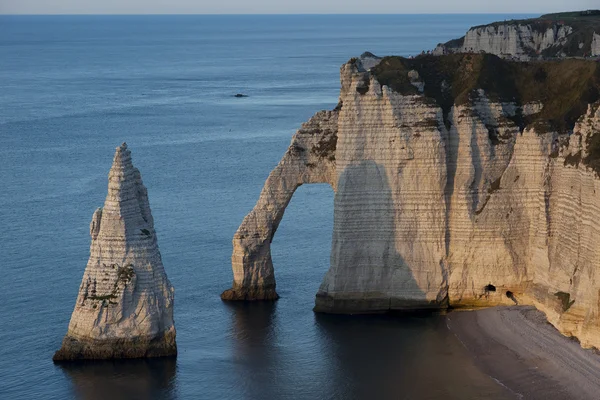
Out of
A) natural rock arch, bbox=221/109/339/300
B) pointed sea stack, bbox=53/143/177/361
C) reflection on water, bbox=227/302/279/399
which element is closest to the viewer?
reflection on water, bbox=227/302/279/399

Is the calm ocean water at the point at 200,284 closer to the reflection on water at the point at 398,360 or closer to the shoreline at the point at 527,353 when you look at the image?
the reflection on water at the point at 398,360

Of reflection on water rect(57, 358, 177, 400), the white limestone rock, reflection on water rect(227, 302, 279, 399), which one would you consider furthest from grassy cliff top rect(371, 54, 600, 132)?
the white limestone rock

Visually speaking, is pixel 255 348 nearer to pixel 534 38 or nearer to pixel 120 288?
pixel 120 288

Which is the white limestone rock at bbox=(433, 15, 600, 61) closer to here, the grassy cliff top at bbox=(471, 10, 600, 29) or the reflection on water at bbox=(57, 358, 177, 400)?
the grassy cliff top at bbox=(471, 10, 600, 29)

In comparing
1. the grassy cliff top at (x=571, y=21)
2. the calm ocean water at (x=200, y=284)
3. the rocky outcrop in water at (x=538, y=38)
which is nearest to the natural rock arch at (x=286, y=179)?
the calm ocean water at (x=200, y=284)

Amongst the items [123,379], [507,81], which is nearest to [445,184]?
[507,81]

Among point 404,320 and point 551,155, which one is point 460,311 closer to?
point 404,320

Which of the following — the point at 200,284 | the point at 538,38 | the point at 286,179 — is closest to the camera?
the point at 286,179
